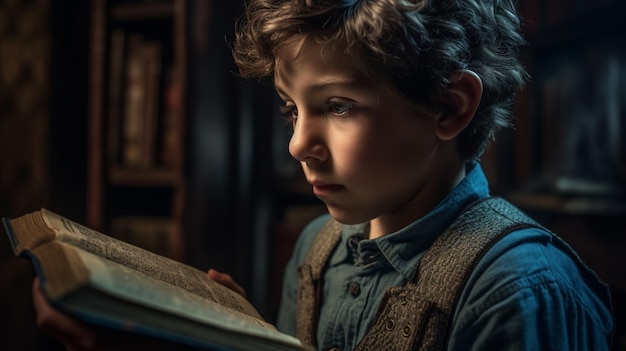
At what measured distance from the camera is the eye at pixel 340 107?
70 centimetres

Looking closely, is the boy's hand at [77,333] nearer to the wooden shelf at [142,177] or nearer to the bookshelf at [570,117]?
the bookshelf at [570,117]

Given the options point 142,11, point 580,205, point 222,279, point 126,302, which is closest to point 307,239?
point 222,279

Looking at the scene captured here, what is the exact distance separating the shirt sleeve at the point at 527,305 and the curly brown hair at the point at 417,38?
0.18m

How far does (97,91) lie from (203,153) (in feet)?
1.09

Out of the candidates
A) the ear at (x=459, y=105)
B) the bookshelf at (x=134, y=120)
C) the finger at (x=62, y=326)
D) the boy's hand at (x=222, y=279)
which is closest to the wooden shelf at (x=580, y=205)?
the ear at (x=459, y=105)

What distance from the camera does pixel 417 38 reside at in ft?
2.26

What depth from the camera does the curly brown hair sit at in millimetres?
678

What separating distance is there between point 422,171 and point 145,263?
0.34 m

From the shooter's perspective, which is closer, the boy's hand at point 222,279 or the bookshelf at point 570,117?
the boy's hand at point 222,279

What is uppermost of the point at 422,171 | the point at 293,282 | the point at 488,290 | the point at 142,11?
the point at 142,11

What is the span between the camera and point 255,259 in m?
1.86

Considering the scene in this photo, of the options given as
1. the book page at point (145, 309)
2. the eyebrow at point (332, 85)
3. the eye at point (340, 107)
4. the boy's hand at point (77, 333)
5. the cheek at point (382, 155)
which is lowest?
the boy's hand at point (77, 333)

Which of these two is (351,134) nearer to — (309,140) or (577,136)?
(309,140)

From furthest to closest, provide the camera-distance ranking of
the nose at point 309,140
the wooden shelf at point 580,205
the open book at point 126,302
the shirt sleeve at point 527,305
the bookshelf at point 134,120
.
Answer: the bookshelf at point 134,120 → the wooden shelf at point 580,205 → the nose at point 309,140 → the shirt sleeve at point 527,305 → the open book at point 126,302
